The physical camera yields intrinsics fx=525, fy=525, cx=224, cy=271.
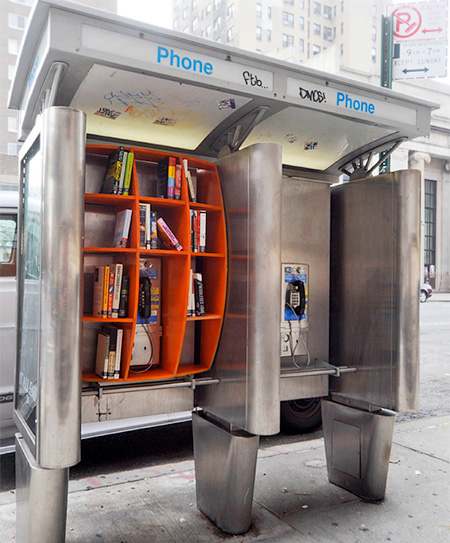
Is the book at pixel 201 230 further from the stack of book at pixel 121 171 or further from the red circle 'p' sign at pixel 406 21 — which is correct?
the red circle 'p' sign at pixel 406 21

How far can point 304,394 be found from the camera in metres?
3.90

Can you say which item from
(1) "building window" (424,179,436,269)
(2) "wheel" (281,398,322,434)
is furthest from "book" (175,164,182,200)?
(1) "building window" (424,179,436,269)

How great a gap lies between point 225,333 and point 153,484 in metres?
1.39

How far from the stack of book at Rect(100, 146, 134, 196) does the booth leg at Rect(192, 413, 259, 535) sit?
1603mm

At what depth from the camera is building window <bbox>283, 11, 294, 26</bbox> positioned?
50562 mm

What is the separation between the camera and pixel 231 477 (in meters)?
3.19

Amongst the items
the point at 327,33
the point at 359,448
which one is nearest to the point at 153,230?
the point at 359,448

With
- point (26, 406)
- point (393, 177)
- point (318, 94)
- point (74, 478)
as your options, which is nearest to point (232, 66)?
point (318, 94)

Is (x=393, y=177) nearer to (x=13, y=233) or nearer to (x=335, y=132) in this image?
(x=335, y=132)

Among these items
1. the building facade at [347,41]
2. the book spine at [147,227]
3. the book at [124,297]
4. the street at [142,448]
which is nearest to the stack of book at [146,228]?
the book spine at [147,227]

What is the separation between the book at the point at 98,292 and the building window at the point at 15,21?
35.8 meters

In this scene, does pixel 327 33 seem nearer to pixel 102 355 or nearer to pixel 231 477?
pixel 102 355

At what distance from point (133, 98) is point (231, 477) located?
7.70 ft

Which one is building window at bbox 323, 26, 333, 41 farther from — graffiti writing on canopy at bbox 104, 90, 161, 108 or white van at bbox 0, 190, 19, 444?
graffiti writing on canopy at bbox 104, 90, 161, 108
